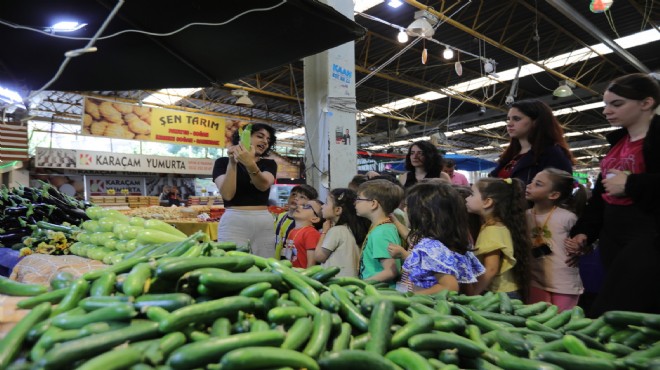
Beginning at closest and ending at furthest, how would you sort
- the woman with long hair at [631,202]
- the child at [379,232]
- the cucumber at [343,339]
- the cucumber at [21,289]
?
1. the cucumber at [343,339]
2. the cucumber at [21,289]
3. the woman with long hair at [631,202]
4. the child at [379,232]

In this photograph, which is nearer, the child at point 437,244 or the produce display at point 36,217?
the child at point 437,244

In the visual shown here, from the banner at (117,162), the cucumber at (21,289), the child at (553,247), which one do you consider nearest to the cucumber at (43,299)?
the cucumber at (21,289)

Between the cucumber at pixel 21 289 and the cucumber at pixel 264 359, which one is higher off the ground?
the cucumber at pixel 21 289

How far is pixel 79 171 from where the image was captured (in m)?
14.9

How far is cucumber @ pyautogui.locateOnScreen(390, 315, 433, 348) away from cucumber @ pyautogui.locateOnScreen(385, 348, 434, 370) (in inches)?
1.5

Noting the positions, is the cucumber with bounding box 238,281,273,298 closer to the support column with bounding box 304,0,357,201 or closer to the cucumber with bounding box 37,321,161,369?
the cucumber with bounding box 37,321,161,369

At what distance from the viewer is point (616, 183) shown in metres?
2.13

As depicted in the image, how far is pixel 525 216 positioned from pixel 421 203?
2.96ft

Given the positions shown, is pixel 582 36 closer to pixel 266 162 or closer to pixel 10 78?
pixel 266 162

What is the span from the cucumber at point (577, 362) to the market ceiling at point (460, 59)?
2.88m

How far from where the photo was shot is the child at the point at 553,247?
2.96 metres

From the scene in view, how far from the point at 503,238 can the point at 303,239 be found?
180cm

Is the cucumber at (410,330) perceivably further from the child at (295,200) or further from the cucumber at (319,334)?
the child at (295,200)

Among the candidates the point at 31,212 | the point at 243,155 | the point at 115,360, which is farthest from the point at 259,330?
the point at 31,212
